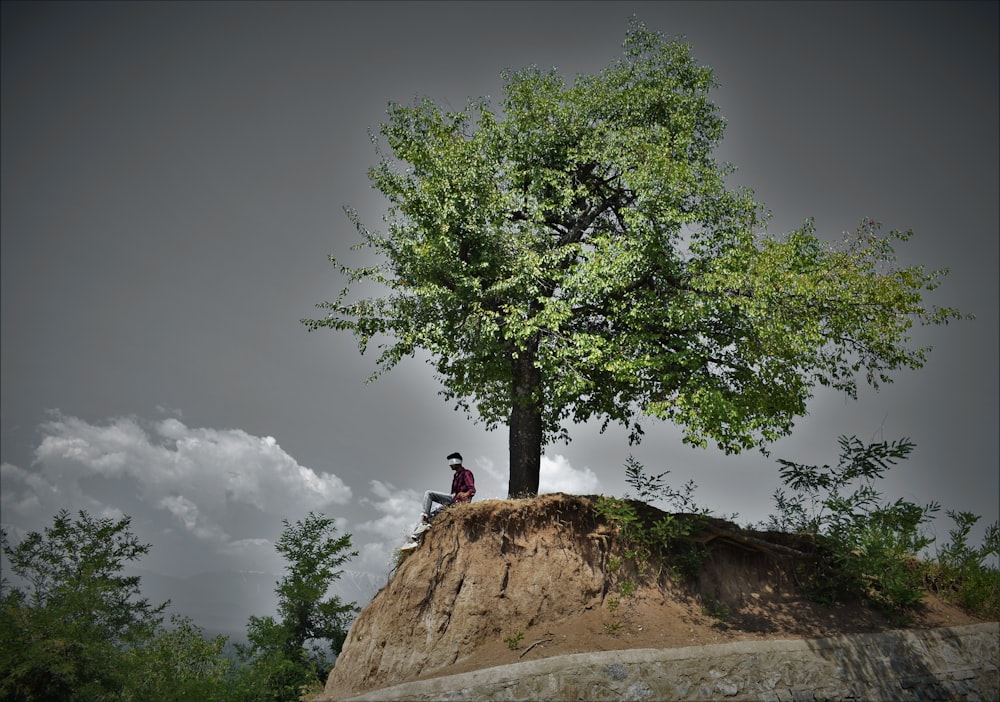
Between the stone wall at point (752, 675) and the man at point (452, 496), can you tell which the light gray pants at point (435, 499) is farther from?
the stone wall at point (752, 675)

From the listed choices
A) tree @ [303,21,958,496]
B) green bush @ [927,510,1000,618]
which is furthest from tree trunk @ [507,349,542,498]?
green bush @ [927,510,1000,618]

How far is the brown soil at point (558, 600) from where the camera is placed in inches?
441

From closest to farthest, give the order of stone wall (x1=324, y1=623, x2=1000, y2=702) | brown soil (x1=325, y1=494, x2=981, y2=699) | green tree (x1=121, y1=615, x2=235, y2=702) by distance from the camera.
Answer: stone wall (x1=324, y1=623, x2=1000, y2=702) < brown soil (x1=325, y1=494, x2=981, y2=699) < green tree (x1=121, y1=615, x2=235, y2=702)

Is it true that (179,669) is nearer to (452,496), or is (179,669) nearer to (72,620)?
(72,620)

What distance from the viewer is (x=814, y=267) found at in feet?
43.6

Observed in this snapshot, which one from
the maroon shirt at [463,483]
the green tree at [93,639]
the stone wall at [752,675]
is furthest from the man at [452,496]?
the green tree at [93,639]

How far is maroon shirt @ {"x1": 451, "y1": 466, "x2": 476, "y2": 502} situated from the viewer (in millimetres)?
13609

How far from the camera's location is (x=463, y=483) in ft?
45.0

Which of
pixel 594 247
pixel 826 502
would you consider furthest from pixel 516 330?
pixel 826 502

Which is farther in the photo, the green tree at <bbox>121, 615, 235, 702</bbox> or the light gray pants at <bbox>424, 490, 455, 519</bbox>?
the green tree at <bbox>121, 615, 235, 702</bbox>

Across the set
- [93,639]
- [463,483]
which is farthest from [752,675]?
[93,639]

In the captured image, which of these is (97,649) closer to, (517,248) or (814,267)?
(517,248)

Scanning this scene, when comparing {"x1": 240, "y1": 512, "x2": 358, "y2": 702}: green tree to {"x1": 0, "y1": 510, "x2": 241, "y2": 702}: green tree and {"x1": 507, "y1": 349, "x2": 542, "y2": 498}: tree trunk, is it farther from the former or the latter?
{"x1": 507, "y1": 349, "x2": 542, "y2": 498}: tree trunk

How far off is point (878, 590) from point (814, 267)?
7602mm
